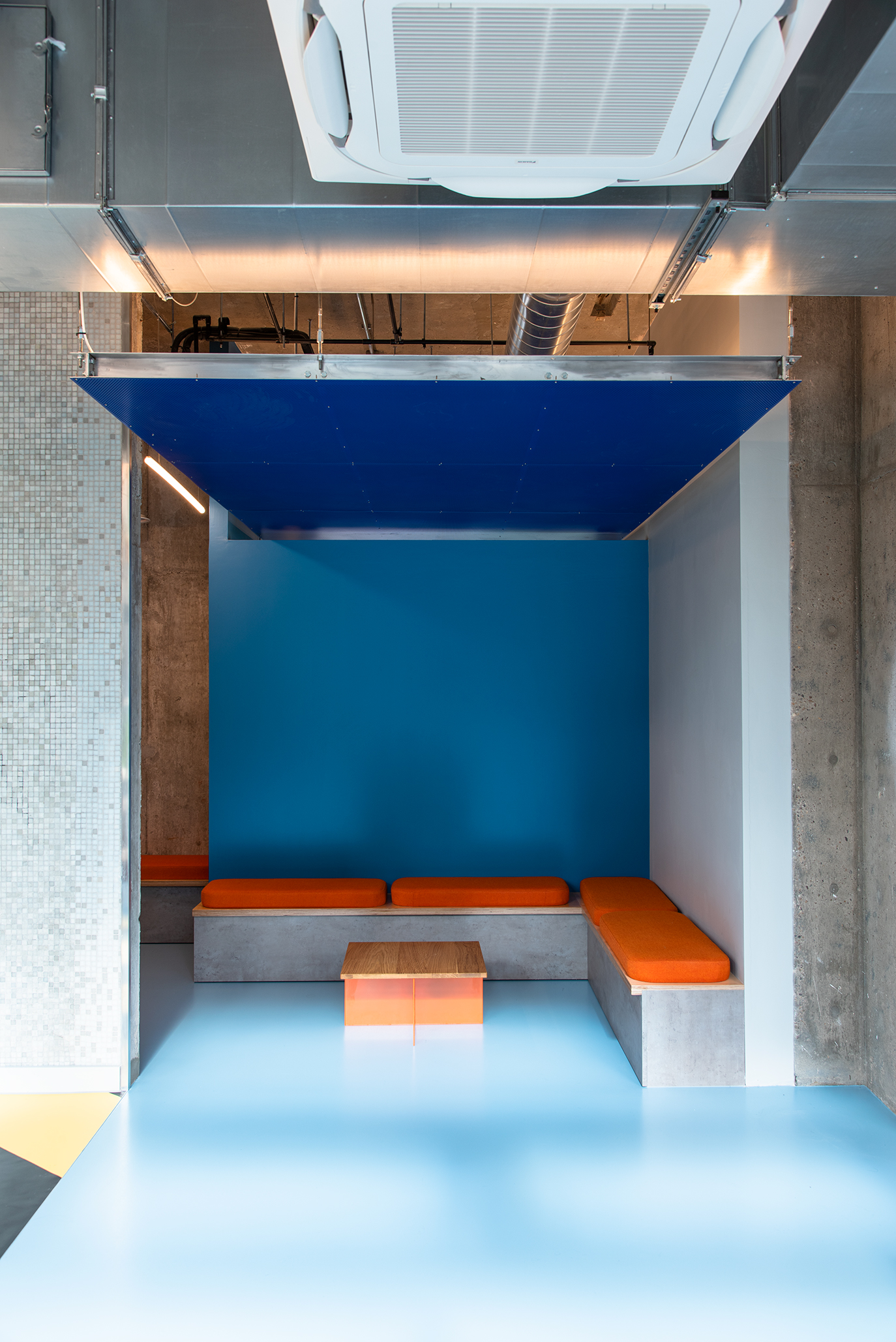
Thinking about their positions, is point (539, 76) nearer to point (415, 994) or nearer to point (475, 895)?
point (415, 994)

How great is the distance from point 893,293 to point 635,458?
1.39 metres

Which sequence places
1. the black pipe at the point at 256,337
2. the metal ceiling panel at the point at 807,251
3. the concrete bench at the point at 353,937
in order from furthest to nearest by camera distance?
the black pipe at the point at 256,337, the concrete bench at the point at 353,937, the metal ceiling panel at the point at 807,251

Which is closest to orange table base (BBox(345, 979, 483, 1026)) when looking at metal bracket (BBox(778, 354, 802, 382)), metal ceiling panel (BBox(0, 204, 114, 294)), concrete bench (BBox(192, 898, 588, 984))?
concrete bench (BBox(192, 898, 588, 984))

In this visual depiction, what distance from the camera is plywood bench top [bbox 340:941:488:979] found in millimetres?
4902

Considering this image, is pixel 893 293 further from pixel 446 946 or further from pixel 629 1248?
pixel 446 946

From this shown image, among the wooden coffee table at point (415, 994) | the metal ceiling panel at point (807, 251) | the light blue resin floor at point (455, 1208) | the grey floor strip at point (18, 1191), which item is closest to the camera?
the light blue resin floor at point (455, 1208)

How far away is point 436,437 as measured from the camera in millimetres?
4008

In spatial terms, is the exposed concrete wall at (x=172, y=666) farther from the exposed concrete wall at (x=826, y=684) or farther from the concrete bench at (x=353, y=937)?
the exposed concrete wall at (x=826, y=684)

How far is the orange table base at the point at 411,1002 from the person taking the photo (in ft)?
16.7

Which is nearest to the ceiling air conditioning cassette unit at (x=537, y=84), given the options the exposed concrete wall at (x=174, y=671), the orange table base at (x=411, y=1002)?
the orange table base at (x=411, y=1002)

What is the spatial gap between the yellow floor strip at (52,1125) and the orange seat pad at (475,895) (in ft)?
7.98

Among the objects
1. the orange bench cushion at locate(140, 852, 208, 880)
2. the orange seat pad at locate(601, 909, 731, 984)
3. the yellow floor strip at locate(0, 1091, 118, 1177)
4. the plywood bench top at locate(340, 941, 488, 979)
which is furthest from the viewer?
A: the orange bench cushion at locate(140, 852, 208, 880)

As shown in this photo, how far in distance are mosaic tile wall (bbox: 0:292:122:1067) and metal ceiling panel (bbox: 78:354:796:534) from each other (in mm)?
547

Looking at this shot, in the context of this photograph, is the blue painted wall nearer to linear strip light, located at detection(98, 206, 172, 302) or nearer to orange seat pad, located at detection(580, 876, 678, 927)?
orange seat pad, located at detection(580, 876, 678, 927)
